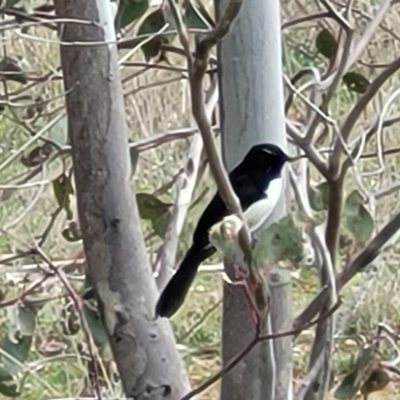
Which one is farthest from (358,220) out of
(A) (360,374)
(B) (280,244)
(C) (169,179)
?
(C) (169,179)

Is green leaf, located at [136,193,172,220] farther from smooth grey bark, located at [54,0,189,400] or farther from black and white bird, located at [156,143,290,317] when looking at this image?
smooth grey bark, located at [54,0,189,400]

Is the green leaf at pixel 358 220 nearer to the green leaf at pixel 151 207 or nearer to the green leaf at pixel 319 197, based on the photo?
the green leaf at pixel 319 197

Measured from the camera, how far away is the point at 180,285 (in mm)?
954

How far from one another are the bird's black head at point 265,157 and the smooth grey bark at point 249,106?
0.04ft

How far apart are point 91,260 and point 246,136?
176mm

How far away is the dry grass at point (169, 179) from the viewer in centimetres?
178

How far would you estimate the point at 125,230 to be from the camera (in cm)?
91

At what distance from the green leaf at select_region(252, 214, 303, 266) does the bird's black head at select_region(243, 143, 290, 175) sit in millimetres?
230

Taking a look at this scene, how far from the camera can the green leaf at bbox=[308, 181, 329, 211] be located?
107 cm

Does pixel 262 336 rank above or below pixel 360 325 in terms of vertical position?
above

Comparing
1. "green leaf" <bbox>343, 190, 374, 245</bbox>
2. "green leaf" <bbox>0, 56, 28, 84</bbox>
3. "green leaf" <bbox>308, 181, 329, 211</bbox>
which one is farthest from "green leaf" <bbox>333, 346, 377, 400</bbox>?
"green leaf" <bbox>0, 56, 28, 84</bbox>

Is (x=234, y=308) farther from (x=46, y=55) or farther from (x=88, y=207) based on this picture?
(x=46, y=55)

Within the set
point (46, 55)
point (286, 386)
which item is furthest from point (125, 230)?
point (46, 55)

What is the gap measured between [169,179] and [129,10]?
2.79 feet
